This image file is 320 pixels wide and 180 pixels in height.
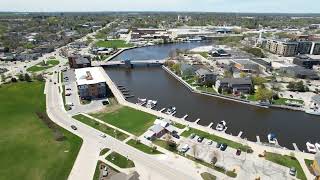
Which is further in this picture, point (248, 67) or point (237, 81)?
point (248, 67)

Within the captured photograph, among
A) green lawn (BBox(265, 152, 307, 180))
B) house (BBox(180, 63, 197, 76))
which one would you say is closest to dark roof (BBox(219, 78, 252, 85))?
house (BBox(180, 63, 197, 76))

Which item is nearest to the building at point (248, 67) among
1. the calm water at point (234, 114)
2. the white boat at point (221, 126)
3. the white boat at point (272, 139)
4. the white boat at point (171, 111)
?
the calm water at point (234, 114)

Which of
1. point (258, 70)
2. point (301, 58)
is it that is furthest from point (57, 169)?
point (301, 58)

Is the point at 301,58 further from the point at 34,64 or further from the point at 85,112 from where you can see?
the point at 34,64

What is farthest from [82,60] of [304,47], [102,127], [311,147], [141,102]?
[304,47]

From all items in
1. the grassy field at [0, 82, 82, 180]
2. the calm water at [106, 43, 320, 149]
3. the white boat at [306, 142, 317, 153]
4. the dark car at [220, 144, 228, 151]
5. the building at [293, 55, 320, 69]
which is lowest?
the calm water at [106, 43, 320, 149]

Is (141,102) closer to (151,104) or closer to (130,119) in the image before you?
(151,104)

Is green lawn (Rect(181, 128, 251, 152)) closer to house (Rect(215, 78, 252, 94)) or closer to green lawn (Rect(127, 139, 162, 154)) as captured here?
green lawn (Rect(127, 139, 162, 154))
